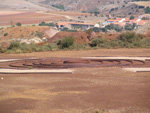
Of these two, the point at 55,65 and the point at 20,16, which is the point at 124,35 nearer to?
the point at 55,65

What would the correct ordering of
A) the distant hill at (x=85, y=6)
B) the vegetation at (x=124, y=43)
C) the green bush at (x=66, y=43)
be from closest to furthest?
the vegetation at (x=124, y=43), the green bush at (x=66, y=43), the distant hill at (x=85, y=6)

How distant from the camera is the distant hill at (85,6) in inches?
4675

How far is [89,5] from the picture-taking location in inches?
5955

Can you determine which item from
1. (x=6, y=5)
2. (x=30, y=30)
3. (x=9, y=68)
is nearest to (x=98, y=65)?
(x=9, y=68)

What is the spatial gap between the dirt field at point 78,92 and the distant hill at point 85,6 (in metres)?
104

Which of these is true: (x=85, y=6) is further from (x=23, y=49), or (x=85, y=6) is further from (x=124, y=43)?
(x=23, y=49)

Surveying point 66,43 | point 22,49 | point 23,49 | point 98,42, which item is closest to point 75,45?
point 66,43

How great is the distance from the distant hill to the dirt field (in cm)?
10379

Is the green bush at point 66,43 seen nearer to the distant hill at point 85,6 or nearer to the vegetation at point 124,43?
the vegetation at point 124,43

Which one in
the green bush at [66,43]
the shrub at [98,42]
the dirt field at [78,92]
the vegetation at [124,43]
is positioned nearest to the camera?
the dirt field at [78,92]

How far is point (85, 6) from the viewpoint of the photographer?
150250 mm

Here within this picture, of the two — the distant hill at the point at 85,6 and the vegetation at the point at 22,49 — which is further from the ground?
the distant hill at the point at 85,6

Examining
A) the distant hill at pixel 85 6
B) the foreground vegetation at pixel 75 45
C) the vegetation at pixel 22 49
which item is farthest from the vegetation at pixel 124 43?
the distant hill at pixel 85 6

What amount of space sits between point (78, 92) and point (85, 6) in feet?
465
